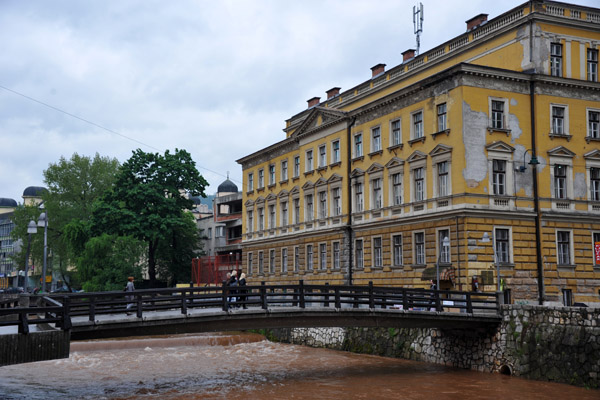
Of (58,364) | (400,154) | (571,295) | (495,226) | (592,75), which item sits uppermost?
(592,75)

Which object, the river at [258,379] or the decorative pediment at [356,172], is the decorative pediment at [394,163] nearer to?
the decorative pediment at [356,172]

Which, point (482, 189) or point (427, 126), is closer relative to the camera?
point (482, 189)

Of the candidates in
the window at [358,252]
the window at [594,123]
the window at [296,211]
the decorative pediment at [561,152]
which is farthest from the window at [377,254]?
the window at [594,123]

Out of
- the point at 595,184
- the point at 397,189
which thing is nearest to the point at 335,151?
the point at 397,189

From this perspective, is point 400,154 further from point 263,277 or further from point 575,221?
point 263,277

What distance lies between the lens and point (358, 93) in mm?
50250

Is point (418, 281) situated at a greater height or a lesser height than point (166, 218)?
lesser

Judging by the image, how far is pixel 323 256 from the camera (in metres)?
49.4

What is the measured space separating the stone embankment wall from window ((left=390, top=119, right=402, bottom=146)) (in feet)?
37.5

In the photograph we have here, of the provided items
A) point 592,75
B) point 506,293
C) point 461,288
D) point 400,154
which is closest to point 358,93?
point 400,154

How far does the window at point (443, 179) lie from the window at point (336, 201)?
1105 centimetres

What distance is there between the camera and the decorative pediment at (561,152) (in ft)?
122

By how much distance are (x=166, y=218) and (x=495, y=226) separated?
34.6 meters

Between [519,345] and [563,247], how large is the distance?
12036 millimetres
